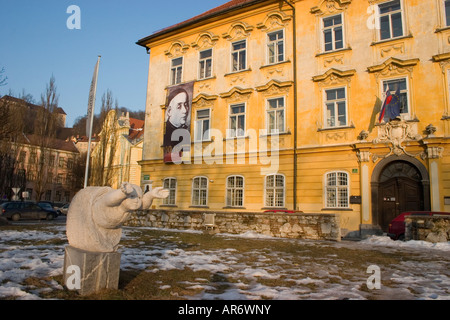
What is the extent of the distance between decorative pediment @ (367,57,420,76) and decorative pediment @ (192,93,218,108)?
388 inches

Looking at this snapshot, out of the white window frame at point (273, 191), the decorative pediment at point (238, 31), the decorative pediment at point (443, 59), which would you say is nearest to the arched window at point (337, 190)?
the white window frame at point (273, 191)

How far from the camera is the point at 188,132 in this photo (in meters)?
22.8

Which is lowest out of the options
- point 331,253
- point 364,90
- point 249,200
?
point 331,253

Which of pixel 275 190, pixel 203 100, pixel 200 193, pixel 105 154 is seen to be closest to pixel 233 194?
pixel 200 193

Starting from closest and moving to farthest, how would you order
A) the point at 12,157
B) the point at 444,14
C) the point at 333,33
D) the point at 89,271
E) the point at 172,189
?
the point at 89,271 < the point at 444,14 < the point at 333,33 < the point at 172,189 < the point at 12,157

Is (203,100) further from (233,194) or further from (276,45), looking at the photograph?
(233,194)

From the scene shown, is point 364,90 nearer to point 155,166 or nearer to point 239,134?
point 239,134

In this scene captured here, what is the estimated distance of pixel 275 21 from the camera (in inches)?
803

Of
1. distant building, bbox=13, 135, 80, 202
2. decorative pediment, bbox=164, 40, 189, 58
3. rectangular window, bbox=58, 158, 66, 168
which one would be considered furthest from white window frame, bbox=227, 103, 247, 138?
rectangular window, bbox=58, 158, 66, 168

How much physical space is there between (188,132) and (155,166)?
13.0ft

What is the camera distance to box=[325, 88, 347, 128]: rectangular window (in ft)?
57.9

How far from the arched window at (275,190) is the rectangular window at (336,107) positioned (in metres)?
4.11

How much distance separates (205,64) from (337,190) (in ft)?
41.5
